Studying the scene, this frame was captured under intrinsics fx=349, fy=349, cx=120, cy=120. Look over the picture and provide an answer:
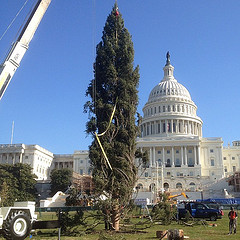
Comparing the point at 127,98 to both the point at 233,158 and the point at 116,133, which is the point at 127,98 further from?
the point at 233,158

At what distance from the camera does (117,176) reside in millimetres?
22578

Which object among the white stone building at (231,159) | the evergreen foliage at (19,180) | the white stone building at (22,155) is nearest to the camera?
the evergreen foliage at (19,180)

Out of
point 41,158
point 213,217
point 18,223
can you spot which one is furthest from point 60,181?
point 18,223

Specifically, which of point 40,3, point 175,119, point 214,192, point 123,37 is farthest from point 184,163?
point 40,3

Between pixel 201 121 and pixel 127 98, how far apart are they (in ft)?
376

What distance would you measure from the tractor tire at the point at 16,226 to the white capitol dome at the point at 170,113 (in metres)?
110

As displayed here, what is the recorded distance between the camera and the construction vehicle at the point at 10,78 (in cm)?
1398

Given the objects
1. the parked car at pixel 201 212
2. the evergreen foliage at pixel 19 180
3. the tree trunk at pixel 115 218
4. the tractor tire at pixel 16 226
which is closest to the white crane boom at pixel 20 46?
the tractor tire at pixel 16 226

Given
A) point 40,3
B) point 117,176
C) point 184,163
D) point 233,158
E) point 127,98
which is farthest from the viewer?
point 233,158

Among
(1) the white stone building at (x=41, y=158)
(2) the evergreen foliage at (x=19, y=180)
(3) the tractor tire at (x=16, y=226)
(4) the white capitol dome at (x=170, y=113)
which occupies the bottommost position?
(3) the tractor tire at (x=16, y=226)

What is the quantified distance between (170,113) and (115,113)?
347 ft

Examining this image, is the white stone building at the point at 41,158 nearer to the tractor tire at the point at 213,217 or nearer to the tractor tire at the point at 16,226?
the tractor tire at the point at 213,217

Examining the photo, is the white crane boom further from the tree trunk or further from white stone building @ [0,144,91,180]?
white stone building @ [0,144,91,180]

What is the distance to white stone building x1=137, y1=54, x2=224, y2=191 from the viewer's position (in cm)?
10106
